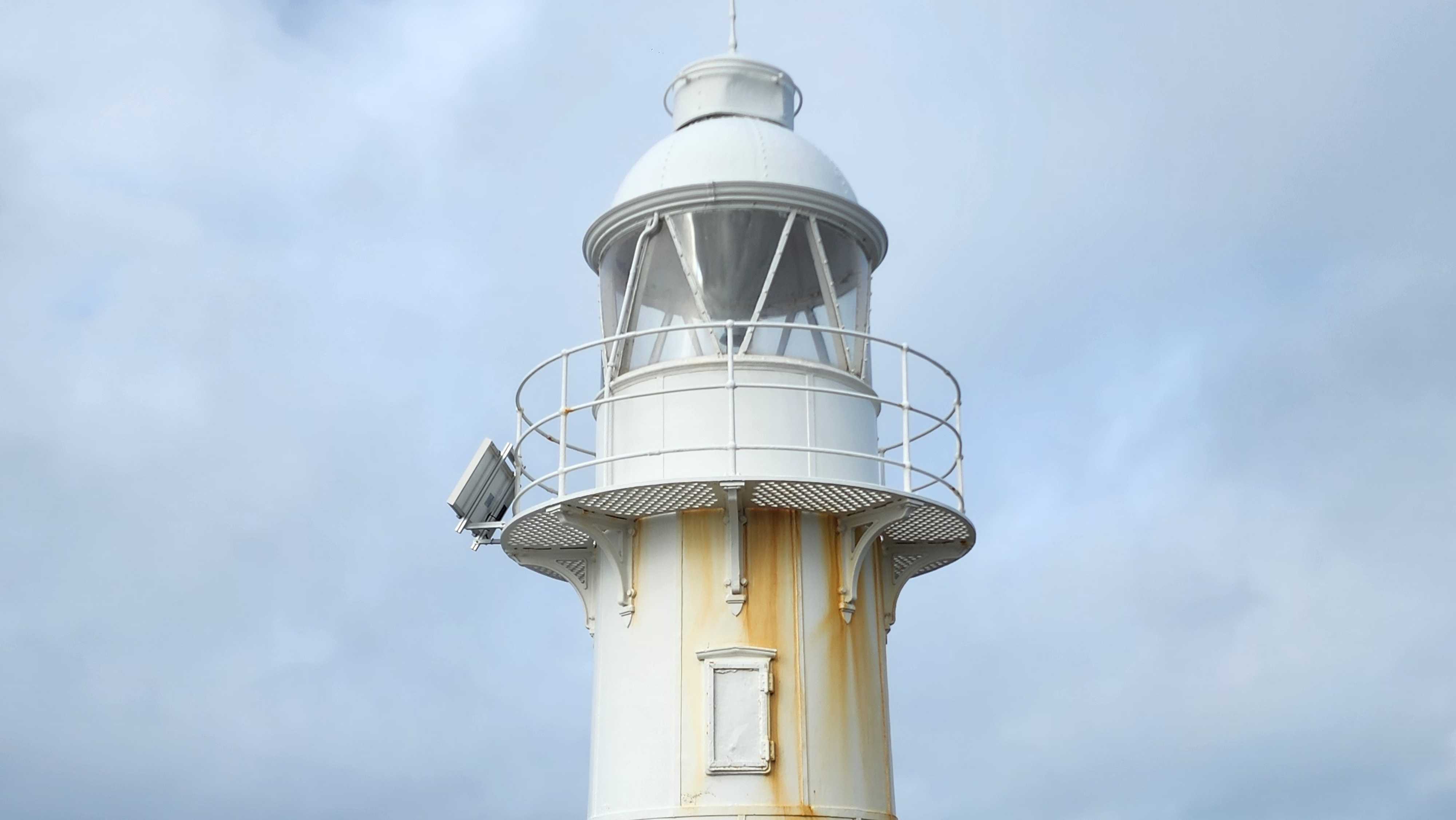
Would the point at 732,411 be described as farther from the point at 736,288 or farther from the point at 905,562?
the point at 905,562

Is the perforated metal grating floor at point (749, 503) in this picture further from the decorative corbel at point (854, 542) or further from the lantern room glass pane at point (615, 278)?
the lantern room glass pane at point (615, 278)

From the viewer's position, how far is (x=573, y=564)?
14.6m

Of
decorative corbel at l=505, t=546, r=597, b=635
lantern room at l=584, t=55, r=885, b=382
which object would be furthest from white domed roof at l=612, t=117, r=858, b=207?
decorative corbel at l=505, t=546, r=597, b=635

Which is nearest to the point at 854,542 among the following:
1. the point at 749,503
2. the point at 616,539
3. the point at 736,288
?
the point at 749,503

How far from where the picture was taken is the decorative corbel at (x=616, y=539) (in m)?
13.3

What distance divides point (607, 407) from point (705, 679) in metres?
3.12

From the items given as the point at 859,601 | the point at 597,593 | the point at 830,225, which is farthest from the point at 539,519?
the point at 830,225

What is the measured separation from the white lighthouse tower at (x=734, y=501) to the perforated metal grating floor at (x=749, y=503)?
1.4 inches

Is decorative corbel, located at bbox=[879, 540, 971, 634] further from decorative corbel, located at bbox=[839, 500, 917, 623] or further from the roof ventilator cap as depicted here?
the roof ventilator cap

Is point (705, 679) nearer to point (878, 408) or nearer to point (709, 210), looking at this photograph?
point (878, 408)

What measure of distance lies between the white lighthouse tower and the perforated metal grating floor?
0.03 m

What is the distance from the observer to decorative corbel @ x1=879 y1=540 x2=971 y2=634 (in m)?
14.6

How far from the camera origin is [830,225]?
1430 centimetres

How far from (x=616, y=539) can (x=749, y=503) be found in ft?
4.63
